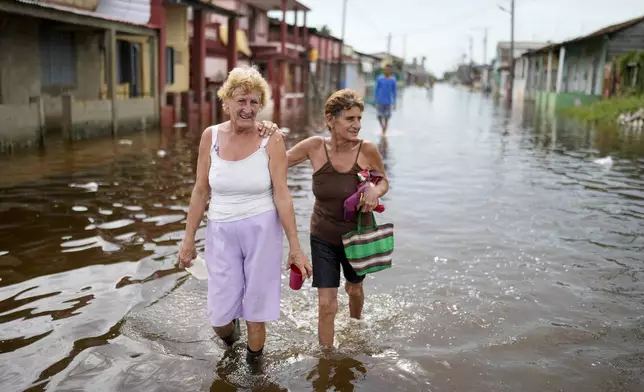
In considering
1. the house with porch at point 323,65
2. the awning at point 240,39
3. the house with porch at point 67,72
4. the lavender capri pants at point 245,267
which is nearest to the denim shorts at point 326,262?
the lavender capri pants at point 245,267

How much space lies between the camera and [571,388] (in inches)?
152

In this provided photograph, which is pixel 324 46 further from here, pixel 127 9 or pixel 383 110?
pixel 383 110

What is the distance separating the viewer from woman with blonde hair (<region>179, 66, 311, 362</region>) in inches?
144

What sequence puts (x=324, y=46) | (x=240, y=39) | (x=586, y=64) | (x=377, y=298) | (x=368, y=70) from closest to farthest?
(x=377, y=298) < (x=240, y=39) < (x=586, y=64) < (x=324, y=46) < (x=368, y=70)

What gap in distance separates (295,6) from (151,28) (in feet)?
69.4

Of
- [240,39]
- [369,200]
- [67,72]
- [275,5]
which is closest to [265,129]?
[369,200]

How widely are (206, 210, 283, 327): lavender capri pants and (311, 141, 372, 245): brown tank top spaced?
1.57ft

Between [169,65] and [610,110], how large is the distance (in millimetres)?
17837

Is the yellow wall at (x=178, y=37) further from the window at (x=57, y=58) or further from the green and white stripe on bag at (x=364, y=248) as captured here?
the green and white stripe on bag at (x=364, y=248)

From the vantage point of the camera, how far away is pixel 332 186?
415 centimetres

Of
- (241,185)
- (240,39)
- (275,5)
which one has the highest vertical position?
(275,5)

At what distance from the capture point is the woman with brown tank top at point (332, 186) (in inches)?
161

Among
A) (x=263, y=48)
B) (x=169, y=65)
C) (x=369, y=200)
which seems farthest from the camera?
(x=263, y=48)

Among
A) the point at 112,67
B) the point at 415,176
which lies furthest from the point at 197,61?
the point at 415,176
